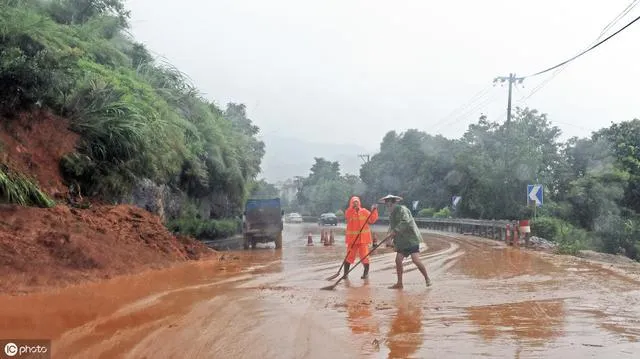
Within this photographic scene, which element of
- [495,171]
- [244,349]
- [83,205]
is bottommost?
→ [244,349]

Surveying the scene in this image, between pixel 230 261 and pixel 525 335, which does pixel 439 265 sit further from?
pixel 525 335

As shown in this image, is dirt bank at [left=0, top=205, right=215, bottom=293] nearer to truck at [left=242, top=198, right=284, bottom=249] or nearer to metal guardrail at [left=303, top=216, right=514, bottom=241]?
truck at [left=242, top=198, right=284, bottom=249]

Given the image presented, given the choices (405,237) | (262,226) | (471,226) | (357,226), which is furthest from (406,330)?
(471,226)

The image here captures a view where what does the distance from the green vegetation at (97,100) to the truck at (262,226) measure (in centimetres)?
246

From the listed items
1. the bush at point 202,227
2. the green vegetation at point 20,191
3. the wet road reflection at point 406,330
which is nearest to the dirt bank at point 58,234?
the green vegetation at point 20,191

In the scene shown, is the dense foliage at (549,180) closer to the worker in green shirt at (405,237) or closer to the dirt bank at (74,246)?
the worker in green shirt at (405,237)

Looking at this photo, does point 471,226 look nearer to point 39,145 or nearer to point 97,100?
point 97,100

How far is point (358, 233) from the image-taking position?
11758mm

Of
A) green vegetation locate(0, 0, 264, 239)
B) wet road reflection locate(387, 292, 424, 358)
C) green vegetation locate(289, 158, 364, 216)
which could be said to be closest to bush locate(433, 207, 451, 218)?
green vegetation locate(289, 158, 364, 216)

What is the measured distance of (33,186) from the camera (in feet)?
34.4

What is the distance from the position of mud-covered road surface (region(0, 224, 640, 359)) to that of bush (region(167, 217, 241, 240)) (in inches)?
297

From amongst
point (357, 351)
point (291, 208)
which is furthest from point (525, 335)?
point (291, 208)

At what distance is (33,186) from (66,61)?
292 centimetres

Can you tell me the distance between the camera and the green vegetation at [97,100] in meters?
11.4
